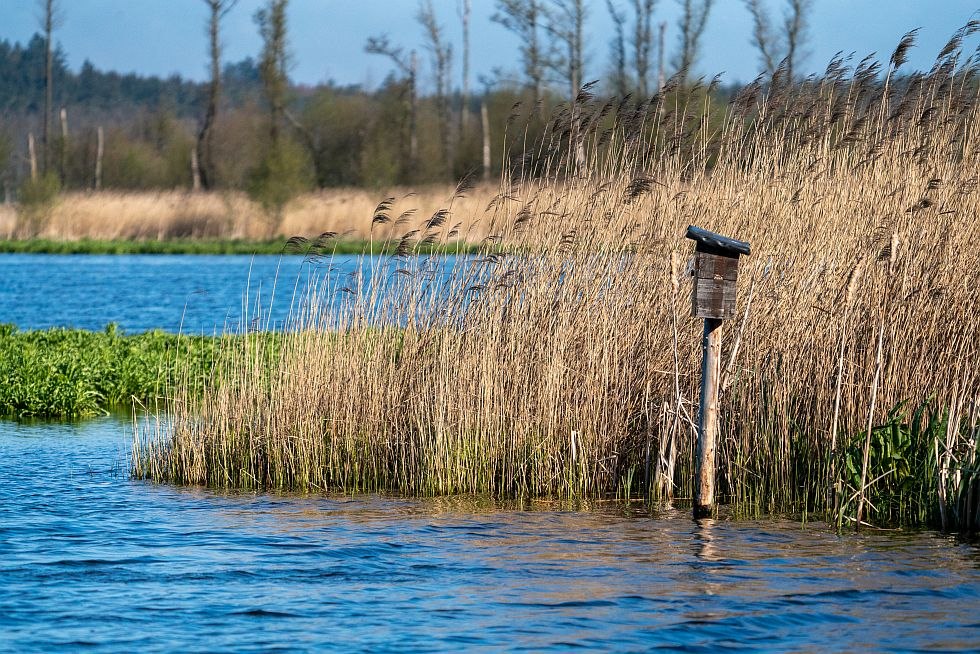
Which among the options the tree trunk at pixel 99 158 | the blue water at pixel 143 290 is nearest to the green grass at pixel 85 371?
the blue water at pixel 143 290

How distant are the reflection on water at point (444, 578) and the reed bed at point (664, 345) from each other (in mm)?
403

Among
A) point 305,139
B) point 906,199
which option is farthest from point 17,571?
point 305,139

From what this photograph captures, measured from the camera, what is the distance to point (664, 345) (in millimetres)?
8445

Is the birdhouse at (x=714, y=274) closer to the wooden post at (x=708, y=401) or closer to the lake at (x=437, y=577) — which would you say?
the wooden post at (x=708, y=401)

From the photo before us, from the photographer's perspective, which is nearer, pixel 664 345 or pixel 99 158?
pixel 664 345

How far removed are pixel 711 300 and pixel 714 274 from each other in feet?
0.49

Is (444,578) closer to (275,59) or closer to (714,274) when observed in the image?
(714,274)

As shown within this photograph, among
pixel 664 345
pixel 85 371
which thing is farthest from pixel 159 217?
pixel 664 345

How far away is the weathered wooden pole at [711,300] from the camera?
731cm

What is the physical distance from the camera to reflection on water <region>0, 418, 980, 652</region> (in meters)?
5.75

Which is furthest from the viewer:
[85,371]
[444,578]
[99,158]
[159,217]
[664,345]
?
[99,158]

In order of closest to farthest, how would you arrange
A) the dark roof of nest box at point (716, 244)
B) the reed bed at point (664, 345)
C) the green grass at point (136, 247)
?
the dark roof of nest box at point (716, 244) < the reed bed at point (664, 345) < the green grass at point (136, 247)

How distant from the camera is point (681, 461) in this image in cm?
847

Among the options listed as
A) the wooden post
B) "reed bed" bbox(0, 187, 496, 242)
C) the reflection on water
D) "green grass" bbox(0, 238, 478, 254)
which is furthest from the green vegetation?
"reed bed" bbox(0, 187, 496, 242)
